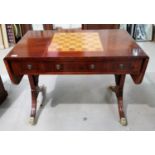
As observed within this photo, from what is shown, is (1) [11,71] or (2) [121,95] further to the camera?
(2) [121,95]

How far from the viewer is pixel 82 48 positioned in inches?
54.1

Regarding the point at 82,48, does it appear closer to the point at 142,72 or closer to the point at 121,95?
the point at 142,72

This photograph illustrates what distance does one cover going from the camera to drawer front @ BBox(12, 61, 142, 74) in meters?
1.27

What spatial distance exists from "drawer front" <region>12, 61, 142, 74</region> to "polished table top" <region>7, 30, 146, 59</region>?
6 centimetres

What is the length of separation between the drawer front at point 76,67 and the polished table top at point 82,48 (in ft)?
0.19

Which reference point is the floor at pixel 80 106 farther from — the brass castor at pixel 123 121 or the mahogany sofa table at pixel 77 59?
the mahogany sofa table at pixel 77 59

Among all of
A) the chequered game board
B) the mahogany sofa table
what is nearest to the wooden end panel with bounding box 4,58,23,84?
the mahogany sofa table

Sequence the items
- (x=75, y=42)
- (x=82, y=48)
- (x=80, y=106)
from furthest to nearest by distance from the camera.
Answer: (x=80, y=106) < (x=75, y=42) < (x=82, y=48)

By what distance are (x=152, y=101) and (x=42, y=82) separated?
1.37 m

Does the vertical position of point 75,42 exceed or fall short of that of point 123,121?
it exceeds it

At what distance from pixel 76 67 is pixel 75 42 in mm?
311

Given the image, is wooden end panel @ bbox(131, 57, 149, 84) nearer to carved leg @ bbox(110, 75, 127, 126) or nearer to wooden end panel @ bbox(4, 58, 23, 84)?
carved leg @ bbox(110, 75, 127, 126)

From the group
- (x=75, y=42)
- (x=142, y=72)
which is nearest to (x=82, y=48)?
(x=75, y=42)

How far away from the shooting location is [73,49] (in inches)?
53.6
